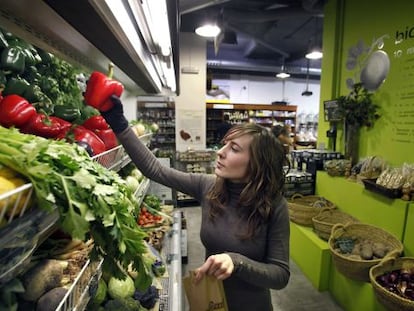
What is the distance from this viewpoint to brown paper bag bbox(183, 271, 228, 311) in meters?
1.09

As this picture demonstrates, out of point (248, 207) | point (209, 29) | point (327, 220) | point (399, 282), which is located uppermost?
point (209, 29)

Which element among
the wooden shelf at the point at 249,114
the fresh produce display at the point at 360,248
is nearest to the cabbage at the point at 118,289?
the fresh produce display at the point at 360,248

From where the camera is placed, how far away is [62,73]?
1047 mm

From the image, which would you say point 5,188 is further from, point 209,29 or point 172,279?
point 209,29

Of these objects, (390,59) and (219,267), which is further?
(390,59)

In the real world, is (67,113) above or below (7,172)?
above

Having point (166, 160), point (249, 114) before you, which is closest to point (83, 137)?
point (166, 160)

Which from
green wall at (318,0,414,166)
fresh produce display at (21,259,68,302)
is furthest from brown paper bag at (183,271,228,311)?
green wall at (318,0,414,166)

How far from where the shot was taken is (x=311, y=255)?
9.60 ft

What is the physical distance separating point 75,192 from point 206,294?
0.89 meters

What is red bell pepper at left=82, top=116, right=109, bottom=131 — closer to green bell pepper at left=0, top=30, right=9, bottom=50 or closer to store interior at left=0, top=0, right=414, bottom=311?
store interior at left=0, top=0, right=414, bottom=311

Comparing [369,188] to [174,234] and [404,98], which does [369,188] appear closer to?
[404,98]

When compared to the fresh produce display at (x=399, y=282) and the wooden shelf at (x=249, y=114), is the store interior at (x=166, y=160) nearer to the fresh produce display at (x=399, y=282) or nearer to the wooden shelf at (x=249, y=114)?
Result: the fresh produce display at (x=399, y=282)

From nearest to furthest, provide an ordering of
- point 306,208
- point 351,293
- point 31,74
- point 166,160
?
point 31,74 → point 351,293 → point 306,208 → point 166,160
